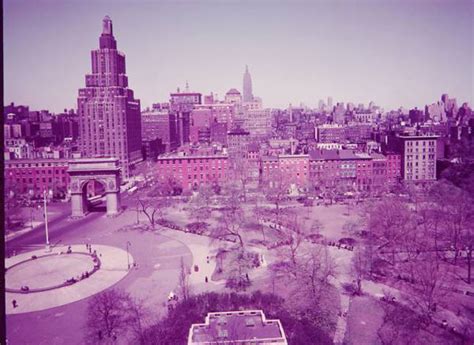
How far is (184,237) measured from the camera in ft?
150

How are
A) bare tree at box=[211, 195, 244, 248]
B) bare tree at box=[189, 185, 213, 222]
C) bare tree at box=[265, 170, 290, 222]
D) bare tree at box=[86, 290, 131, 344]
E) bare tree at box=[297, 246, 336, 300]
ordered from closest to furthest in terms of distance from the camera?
bare tree at box=[86, 290, 131, 344] → bare tree at box=[297, 246, 336, 300] → bare tree at box=[211, 195, 244, 248] → bare tree at box=[189, 185, 213, 222] → bare tree at box=[265, 170, 290, 222]

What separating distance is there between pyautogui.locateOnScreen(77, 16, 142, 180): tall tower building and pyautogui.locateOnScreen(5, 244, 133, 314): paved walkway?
174ft

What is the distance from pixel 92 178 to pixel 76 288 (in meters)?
28.4

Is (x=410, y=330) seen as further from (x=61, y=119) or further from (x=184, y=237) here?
(x=61, y=119)

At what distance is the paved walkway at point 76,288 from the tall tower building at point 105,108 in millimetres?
52924

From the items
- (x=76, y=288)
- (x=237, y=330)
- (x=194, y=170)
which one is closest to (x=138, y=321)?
(x=237, y=330)

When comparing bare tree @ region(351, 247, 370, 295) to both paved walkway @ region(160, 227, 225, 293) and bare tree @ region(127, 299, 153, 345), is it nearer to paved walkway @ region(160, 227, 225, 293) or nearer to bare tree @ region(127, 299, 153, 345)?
paved walkway @ region(160, 227, 225, 293)

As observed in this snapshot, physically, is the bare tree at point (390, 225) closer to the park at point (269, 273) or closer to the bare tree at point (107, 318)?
the park at point (269, 273)

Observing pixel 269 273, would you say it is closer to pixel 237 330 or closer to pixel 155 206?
pixel 237 330

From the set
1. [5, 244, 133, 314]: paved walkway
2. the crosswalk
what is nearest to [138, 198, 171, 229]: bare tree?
the crosswalk

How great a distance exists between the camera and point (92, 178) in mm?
57250

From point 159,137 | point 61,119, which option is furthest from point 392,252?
point 61,119

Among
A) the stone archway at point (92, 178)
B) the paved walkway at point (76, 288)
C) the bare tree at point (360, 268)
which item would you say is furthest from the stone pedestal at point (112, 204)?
the bare tree at point (360, 268)

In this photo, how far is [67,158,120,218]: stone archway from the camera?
56.7 metres
